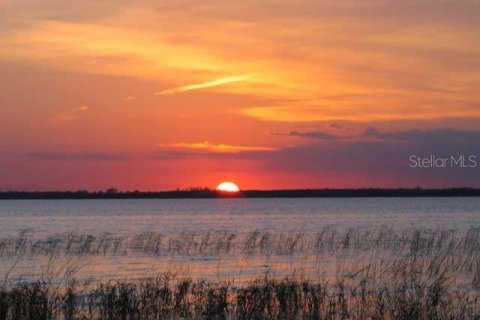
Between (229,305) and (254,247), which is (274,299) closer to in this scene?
(229,305)

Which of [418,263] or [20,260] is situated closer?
[418,263]

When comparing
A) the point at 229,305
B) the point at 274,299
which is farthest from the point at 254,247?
the point at 229,305

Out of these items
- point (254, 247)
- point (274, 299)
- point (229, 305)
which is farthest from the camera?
point (254, 247)

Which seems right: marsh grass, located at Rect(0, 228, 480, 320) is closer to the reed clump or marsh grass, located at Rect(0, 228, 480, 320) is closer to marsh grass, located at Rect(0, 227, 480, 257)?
the reed clump

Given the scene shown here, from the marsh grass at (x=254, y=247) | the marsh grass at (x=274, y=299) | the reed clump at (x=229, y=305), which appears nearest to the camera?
the reed clump at (x=229, y=305)

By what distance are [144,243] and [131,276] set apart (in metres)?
15.5

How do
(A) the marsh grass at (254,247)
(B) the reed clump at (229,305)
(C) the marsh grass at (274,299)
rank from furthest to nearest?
(A) the marsh grass at (254,247) → (C) the marsh grass at (274,299) → (B) the reed clump at (229,305)

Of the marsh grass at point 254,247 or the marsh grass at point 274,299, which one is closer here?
the marsh grass at point 274,299

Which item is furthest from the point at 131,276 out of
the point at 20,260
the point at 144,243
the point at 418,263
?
the point at 144,243

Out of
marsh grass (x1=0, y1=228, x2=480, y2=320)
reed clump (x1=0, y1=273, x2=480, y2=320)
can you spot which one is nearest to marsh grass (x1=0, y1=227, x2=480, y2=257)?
marsh grass (x1=0, y1=228, x2=480, y2=320)

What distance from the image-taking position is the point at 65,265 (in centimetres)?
3338

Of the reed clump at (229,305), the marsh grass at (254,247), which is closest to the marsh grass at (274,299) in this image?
the reed clump at (229,305)

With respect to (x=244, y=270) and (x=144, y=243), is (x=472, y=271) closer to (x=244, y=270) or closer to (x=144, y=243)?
(x=244, y=270)

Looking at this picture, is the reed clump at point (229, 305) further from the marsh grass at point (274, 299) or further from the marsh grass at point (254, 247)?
the marsh grass at point (254, 247)
